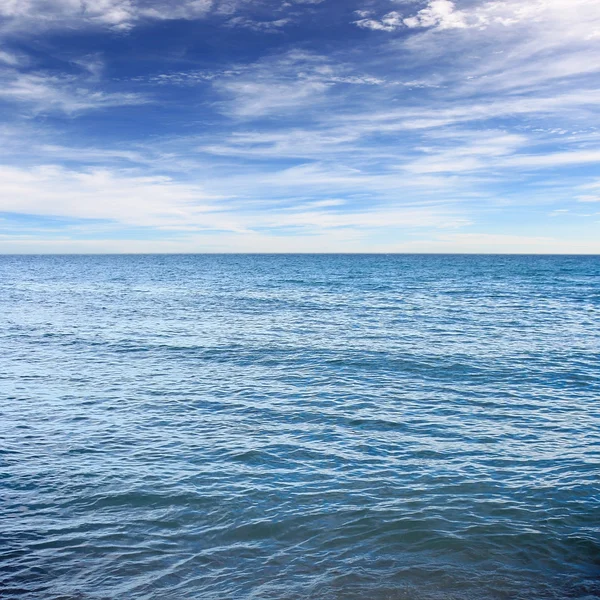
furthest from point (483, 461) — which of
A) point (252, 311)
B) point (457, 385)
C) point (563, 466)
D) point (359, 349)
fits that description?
point (252, 311)

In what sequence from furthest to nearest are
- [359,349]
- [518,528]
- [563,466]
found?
[359,349], [563,466], [518,528]

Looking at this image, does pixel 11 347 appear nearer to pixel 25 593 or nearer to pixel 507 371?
pixel 25 593

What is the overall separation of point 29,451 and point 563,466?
15.9 metres

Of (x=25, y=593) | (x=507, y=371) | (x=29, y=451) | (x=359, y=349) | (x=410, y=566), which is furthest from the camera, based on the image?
(x=359, y=349)

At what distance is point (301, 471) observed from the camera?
49.4ft

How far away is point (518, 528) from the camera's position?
1209 centimetres

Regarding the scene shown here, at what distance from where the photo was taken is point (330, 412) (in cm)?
2028

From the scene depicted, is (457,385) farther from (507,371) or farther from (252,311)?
(252,311)

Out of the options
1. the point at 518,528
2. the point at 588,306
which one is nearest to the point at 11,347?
the point at 518,528

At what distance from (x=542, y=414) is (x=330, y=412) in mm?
7891

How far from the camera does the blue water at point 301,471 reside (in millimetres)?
10516

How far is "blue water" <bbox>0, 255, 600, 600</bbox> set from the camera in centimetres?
1052

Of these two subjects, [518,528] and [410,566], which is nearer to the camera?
[410,566]

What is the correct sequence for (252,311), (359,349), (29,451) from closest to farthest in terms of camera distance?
(29,451), (359,349), (252,311)
